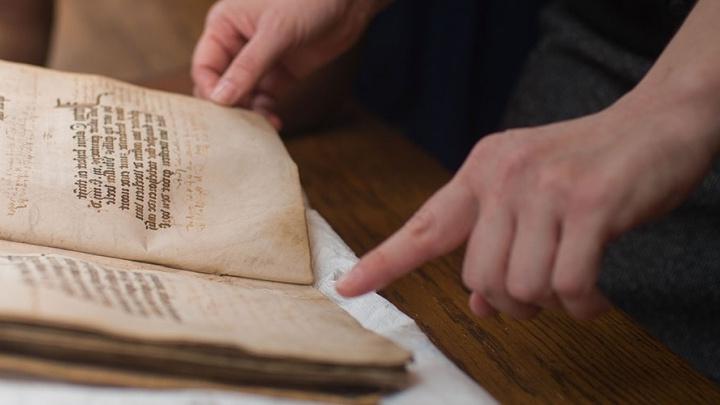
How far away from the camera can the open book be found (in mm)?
452

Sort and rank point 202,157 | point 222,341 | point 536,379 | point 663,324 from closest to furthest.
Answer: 1. point 222,341
2. point 536,379
3. point 202,157
4. point 663,324

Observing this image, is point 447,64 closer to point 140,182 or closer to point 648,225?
point 648,225

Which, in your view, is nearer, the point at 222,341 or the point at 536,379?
the point at 222,341

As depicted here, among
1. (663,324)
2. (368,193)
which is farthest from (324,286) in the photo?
(663,324)

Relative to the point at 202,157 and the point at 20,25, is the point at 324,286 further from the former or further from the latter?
the point at 20,25

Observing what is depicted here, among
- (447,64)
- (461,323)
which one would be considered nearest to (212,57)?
(461,323)

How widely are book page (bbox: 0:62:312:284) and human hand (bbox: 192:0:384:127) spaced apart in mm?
110

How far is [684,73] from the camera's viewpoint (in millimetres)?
520

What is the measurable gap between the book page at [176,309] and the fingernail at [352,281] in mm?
20

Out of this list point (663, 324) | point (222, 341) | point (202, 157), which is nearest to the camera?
point (222, 341)

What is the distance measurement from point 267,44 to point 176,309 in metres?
0.37

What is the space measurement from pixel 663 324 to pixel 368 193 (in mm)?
284

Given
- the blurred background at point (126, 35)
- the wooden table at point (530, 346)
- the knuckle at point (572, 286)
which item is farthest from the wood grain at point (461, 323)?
the blurred background at point (126, 35)

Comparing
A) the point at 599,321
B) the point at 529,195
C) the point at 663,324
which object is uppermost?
the point at 529,195
